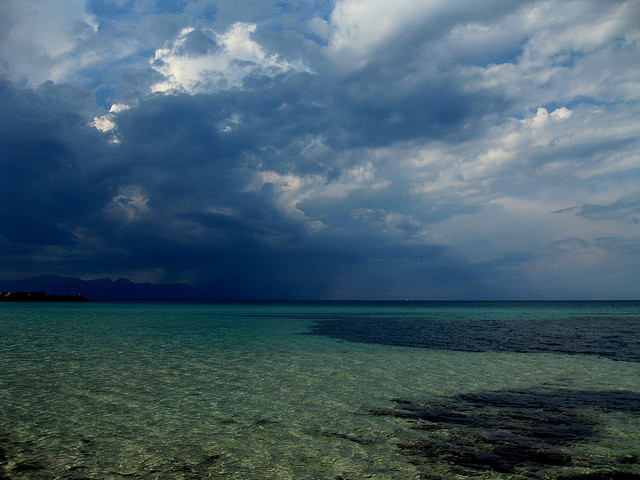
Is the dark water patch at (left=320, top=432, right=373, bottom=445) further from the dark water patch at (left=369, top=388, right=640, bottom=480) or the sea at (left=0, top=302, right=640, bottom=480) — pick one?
the dark water patch at (left=369, top=388, right=640, bottom=480)

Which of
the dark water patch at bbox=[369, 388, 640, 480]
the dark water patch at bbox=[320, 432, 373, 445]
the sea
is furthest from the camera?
the dark water patch at bbox=[320, 432, 373, 445]

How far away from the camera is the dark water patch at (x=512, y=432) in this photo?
7.47 metres

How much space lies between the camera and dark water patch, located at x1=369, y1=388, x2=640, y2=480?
24.5 ft

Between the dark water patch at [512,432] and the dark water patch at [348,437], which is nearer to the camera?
the dark water patch at [512,432]

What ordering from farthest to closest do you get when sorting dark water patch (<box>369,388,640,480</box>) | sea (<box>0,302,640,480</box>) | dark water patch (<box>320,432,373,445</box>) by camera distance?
1. dark water patch (<box>320,432,373,445</box>)
2. sea (<box>0,302,640,480</box>)
3. dark water patch (<box>369,388,640,480</box>)

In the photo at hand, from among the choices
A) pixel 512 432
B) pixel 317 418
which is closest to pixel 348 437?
pixel 317 418

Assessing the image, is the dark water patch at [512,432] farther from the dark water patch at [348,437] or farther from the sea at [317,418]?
the dark water patch at [348,437]

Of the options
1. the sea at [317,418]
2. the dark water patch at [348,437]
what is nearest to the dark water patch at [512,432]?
the sea at [317,418]

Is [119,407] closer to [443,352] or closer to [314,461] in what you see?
[314,461]

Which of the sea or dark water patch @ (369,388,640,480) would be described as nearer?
dark water patch @ (369,388,640,480)

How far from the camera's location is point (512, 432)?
9.46 metres

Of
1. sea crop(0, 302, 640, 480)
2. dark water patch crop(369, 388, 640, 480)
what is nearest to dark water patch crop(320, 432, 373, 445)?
sea crop(0, 302, 640, 480)

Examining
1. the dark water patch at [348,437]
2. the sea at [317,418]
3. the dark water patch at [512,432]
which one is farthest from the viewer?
the dark water patch at [348,437]

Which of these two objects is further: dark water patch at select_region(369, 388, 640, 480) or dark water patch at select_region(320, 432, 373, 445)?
dark water patch at select_region(320, 432, 373, 445)
